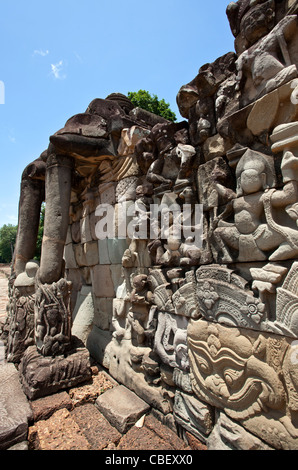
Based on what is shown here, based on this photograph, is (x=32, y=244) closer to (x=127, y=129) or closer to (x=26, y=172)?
(x=26, y=172)

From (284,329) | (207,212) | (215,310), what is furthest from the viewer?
A: (207,212)

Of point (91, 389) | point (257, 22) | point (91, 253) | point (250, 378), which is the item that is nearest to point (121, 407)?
point (91, 389)

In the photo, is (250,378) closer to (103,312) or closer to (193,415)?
(193,415)

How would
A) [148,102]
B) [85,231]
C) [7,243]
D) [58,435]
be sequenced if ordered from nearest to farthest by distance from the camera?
[58,435] < [85,231] < [148,102] < [7,243]

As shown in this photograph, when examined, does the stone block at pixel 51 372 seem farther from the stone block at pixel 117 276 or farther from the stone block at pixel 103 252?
the stone block at pixel 103 252

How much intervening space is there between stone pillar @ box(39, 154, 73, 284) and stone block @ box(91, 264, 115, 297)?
0.60m

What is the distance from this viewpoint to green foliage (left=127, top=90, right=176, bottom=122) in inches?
515

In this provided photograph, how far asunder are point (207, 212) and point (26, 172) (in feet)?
11.6

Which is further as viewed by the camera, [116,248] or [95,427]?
[116,248]

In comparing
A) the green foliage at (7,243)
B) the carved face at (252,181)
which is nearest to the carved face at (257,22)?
the carved face at (252,181)

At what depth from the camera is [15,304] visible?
3.71 m

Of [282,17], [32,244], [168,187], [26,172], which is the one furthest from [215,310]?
[26,172]

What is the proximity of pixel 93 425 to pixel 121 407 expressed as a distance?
0.28 meters

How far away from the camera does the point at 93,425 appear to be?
228cm
